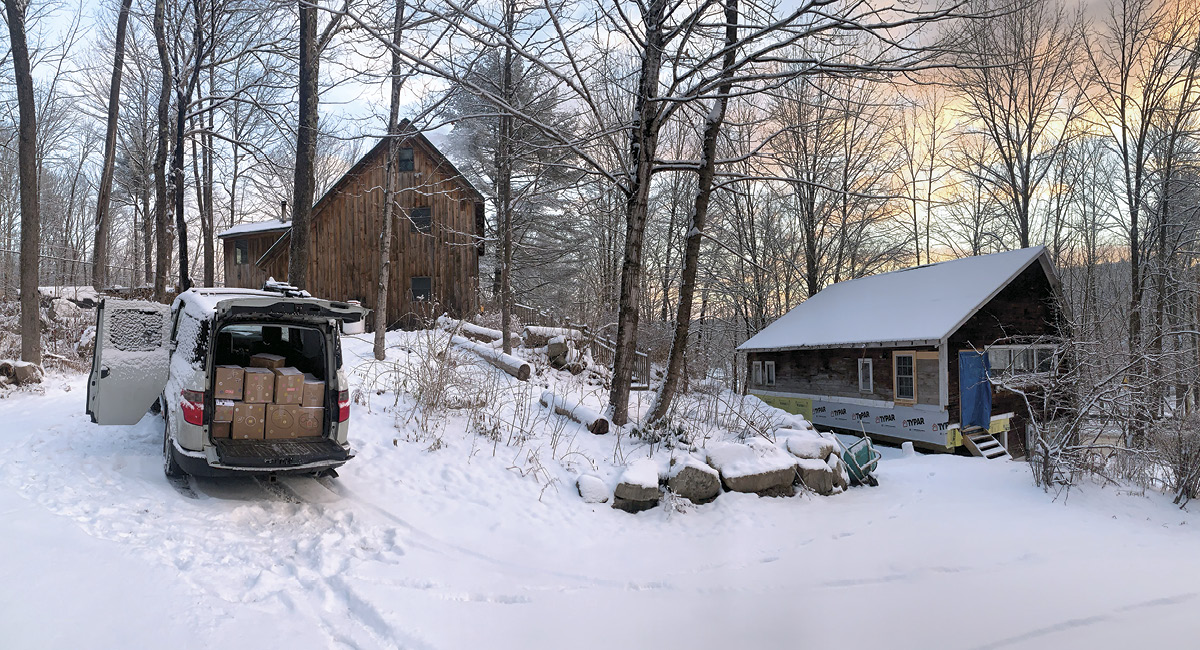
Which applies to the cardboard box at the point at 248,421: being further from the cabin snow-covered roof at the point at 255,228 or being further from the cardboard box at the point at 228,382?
the cabin snow-covered roof at the point at 255,228

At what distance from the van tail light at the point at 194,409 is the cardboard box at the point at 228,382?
0.32 m

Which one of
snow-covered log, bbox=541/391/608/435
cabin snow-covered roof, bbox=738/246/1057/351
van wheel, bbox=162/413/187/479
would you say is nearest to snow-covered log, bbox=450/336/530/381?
snow-covered log, bbox=541/391/608/435

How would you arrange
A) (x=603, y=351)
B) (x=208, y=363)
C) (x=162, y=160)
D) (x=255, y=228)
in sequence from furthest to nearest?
(x=255, y=228)
(x=603, y=351)
(x=162, y=160)
(x=208, y=363)

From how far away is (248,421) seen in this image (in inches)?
224

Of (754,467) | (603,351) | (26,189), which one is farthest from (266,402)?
(603,351)

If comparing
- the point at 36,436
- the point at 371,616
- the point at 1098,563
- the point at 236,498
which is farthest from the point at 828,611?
the point at 36,436

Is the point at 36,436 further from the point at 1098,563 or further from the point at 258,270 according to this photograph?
the point at 258,270

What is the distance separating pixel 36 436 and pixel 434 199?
15.3 m

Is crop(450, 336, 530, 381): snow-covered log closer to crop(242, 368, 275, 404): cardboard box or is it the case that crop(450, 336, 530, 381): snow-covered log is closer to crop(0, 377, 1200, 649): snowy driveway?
crop(0, 377, 1200, 649): snowy driveway

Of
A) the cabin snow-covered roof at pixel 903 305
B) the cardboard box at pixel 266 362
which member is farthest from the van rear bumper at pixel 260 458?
the cabin snow-covered roof at pixel 903 305

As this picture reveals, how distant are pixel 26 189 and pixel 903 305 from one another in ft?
69.4

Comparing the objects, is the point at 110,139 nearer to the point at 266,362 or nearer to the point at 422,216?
the point at 422,216

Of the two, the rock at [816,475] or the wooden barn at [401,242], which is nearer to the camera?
the rock at [816,475]

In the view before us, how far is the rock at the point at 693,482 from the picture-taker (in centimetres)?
630
